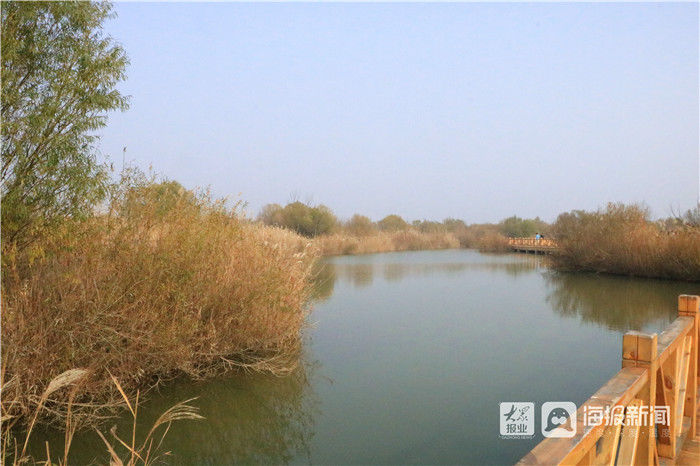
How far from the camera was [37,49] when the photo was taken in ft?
15.7

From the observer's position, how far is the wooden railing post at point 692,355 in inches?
118

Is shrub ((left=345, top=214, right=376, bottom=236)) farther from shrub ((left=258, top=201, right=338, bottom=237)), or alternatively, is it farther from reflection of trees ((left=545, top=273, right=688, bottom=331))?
reflection of trees ((left=545, top=273, right=688, bottom=331))

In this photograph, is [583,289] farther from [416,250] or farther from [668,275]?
[416,250]

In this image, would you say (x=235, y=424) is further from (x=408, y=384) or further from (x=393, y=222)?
(x=393, y=222)

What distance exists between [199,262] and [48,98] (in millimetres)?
→ 2189

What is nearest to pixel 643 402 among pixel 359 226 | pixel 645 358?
pixel 645 358

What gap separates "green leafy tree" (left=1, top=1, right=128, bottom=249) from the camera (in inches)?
182

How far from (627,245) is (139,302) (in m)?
17.4

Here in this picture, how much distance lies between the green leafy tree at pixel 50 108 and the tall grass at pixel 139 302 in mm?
284

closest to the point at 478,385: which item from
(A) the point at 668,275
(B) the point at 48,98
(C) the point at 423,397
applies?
(C) the point at 423,397

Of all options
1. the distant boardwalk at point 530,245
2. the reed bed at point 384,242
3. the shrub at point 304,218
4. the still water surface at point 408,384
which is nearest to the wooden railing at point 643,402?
the still water surface at point 408,384

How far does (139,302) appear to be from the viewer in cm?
512

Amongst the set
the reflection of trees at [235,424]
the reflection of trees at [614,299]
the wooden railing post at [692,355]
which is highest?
the wooden railing post at [692,355]

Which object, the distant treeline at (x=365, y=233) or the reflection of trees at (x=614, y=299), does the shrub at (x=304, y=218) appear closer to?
the distant treeline at (x=365, y=233)
